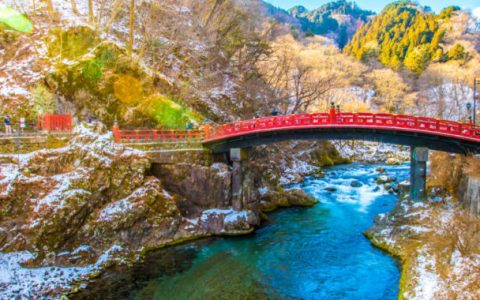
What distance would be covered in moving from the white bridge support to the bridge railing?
1.90 meters

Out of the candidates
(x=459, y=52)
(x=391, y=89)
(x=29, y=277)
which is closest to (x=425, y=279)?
(x=29, y=277)

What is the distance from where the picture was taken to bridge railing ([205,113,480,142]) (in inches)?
829

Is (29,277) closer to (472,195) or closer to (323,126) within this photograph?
(323,126)

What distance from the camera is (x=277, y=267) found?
18.6 m

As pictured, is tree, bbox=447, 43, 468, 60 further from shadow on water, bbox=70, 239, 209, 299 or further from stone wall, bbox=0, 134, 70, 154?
stone wall, bbox=0, 134, 70, 154

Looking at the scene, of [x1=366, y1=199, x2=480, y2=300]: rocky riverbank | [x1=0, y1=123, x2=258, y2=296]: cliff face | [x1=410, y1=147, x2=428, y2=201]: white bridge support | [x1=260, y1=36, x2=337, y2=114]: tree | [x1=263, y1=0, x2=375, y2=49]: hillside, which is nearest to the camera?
[x1=366, y1=199, x2=480, y2=300]: rocky riverbank

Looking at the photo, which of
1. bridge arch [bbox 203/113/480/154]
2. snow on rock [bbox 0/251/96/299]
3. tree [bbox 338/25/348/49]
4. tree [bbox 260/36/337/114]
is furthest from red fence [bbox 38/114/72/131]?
tree [bbox 338/25/348/49]

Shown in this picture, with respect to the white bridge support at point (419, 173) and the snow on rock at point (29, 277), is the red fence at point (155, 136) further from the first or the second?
the white bridge support at point (419, 173)

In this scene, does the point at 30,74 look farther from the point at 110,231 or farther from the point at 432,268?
the point at 432,268

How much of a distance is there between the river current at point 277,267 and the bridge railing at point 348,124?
7.54 metres

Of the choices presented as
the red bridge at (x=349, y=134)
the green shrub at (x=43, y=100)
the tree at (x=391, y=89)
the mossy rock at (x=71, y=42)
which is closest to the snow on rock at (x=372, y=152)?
the tree at (x=391, y=89)

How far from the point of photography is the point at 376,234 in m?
21.8

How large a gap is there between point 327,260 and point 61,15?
3428 cm

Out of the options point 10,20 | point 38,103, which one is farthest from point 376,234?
point 10,20
